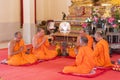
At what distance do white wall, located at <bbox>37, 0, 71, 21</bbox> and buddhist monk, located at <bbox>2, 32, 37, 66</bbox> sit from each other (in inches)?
242

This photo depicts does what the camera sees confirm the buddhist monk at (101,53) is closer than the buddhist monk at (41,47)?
Result: Yes

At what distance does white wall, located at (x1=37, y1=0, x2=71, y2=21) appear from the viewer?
12438 millimetres

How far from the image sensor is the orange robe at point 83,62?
198 inches

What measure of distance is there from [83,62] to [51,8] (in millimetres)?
8225

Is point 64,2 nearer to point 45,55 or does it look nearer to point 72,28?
point 72,28

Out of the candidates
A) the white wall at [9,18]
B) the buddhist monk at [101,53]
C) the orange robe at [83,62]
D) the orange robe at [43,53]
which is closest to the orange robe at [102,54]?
the buddhist monk at [101,53]

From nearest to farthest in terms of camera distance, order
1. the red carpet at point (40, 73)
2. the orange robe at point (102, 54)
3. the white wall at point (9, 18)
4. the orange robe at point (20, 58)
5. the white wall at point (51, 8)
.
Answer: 1. the red carpet at point (40, 73)
2. the orange robe at point (102, 54)
3. the orange robe at point (20, 58)
4. the white wall at point (9, 18)
5. the white wall at point (51, 8)

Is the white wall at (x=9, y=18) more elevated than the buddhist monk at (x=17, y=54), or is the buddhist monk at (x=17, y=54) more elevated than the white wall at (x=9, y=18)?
the white wall at (x=9, y=18)

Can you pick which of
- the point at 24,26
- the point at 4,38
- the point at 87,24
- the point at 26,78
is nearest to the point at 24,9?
the point at 24,26

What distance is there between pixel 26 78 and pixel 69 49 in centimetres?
274

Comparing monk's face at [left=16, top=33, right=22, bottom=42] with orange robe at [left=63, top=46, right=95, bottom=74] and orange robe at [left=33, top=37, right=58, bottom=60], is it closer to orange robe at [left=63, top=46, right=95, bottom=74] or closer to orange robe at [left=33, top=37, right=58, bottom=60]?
orange robe at [left=33, top=37, right=58, bottom=60]

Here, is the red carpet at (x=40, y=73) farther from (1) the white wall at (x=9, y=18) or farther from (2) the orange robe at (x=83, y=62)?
(1) the white wall at (x=9, y=18)

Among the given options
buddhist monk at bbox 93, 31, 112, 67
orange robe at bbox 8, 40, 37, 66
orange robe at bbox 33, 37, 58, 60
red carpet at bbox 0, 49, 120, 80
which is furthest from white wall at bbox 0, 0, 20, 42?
buddhist monk at bbox 93, 31, 112, 67

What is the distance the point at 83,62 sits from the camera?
16.8ft
